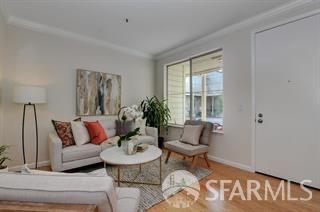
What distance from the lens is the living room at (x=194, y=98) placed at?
2262mm

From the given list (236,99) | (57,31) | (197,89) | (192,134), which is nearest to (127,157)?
(192,134)

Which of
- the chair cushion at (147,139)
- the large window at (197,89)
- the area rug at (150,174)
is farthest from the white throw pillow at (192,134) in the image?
the chair cushion at (147,139)

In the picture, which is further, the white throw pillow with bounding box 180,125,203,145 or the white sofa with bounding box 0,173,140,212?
the white throw pillow with bounding box 180,125,203,145


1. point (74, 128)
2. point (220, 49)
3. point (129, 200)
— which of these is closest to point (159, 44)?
point (220, 49)

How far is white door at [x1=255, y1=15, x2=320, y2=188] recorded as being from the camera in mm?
2246

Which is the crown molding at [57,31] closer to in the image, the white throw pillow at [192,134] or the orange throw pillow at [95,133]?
the orange throw pillow at [95,133]

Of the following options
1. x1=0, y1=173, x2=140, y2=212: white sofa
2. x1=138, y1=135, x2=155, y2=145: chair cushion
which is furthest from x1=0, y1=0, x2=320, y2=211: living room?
x1=0, y1=173, x2=140, y2=212: white sofa

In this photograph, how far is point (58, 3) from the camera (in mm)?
2434

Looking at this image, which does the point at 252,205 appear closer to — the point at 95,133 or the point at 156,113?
the point at 95,133

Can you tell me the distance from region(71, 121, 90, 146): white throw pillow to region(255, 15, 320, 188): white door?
117 inches

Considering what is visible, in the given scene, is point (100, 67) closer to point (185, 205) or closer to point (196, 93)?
point (196, 93)

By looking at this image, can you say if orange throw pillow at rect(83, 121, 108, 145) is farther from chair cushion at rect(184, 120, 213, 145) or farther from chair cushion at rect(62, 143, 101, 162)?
chair cushion at rect(184, 120, 213, 145)

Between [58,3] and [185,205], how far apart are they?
322 centimetres

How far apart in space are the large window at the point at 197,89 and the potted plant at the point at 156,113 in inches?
12.3
